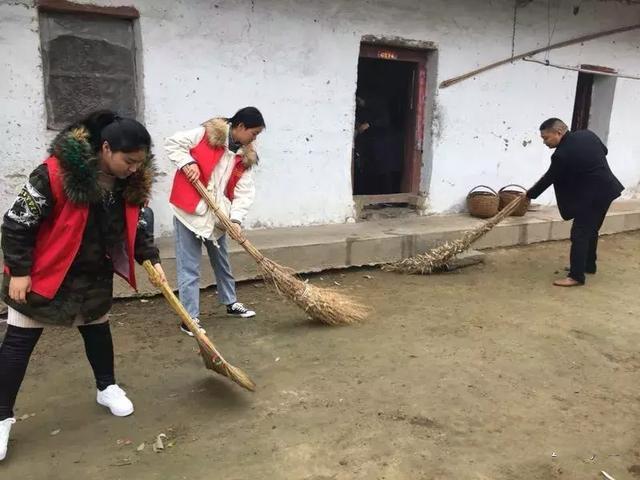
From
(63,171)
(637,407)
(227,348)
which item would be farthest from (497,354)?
(63,171)

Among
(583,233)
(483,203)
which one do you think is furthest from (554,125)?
(483,203)

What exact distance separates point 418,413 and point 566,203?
3.35 m

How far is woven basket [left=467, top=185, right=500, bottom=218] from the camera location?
6.97m

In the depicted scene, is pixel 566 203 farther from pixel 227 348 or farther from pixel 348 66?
pixel 227 348

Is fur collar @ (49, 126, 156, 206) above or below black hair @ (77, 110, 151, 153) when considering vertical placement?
below

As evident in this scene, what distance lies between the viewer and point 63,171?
233cm

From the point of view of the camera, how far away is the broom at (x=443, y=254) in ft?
18.6

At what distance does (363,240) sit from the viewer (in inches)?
226

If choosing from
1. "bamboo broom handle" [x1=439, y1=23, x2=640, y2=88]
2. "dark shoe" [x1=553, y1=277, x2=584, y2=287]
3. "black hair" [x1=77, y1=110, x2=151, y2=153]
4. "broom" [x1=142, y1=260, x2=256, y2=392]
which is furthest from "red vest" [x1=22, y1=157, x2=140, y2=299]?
"bamboo broom handle" [x1=439, y1=23, x2=640, y2=88]

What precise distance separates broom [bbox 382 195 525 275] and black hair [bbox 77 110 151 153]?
3.76 m

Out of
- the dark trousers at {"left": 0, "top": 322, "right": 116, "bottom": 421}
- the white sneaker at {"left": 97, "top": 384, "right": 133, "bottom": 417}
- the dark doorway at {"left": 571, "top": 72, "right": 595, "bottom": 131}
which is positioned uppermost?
the dark doorway at {"left": 571, "top": 72, "right": 595, "bottom": 131}

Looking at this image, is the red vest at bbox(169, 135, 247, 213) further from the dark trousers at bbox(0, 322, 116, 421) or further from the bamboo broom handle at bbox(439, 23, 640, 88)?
the bamboo broom handle at bbox(439, 23, 640, 88)

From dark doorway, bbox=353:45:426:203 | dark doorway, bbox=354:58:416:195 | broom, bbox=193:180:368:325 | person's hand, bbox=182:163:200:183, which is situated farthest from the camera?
dark doorway, bbox=354:58:416:195

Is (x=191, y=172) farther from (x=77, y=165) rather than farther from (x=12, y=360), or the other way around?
(x=12, y=360)
